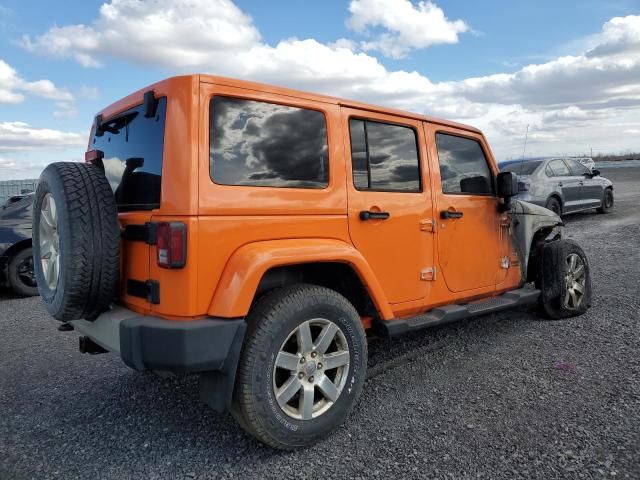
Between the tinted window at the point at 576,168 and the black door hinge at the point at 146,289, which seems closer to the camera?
the black door hinge at the point at 146,289

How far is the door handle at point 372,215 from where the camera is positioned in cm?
306

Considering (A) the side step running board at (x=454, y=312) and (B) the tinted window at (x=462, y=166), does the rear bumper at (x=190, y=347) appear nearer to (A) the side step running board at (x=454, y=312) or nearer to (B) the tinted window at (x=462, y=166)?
(A) the side step running board at (x=454, y=312)

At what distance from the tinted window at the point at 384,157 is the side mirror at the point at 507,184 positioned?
100 cm

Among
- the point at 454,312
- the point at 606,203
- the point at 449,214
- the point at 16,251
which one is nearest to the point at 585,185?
the point at 606,203

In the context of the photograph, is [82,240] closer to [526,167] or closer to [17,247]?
[17,247]

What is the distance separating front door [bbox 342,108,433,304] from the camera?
3109 millimetres

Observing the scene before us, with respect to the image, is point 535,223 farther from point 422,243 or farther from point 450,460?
point 450,460

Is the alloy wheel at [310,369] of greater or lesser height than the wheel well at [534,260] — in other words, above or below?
below

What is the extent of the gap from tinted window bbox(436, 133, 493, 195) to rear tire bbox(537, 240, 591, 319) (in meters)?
1.02

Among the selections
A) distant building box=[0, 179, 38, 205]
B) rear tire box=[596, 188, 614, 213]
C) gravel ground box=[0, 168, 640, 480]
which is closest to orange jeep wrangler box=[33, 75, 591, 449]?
gravel ground box=[0, 168, 640, 480]

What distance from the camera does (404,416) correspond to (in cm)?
300

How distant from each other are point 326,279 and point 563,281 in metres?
2.68

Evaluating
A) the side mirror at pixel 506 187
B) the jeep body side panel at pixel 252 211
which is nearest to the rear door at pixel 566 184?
the side mirror at pixel 506 187

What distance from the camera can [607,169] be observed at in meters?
30.0
